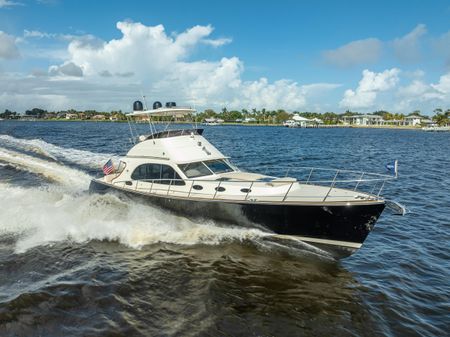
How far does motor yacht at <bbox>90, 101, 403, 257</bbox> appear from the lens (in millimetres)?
9859

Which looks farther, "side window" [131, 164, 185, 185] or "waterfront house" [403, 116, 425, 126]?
"waterfront house" [403, 116, 425, 126]

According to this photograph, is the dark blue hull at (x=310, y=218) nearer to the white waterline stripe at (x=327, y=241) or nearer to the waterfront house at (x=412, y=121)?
the white waterline stripe at (x=327, y=241)

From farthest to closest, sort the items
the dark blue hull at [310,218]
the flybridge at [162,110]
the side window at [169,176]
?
the flybridge at [162,110] → the side window at [169,176] → the dark blue hull at [310,218]

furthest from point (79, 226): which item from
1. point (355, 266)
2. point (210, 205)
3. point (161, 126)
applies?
point (355, 266)

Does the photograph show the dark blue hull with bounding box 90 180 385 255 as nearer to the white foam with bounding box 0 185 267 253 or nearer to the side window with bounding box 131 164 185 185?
the white foam with bounding box 0 185 267 253

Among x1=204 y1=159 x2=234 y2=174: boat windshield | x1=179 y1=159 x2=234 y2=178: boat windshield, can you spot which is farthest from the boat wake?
x1=204 y1=159 x2=234 y2=174: boat windshield

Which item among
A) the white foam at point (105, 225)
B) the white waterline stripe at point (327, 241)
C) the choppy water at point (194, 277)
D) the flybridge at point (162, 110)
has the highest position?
the flybridge at point (162, 110)

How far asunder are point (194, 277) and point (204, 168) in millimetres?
4557

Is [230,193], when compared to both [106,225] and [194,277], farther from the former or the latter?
[106,225]

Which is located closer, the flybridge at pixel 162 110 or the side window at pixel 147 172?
the side window at pixel 147 172

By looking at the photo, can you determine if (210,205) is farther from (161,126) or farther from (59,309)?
(161,126)

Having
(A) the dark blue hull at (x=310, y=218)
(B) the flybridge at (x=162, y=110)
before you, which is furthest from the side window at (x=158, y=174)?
(B) the flybridge at (x=162, y=110)

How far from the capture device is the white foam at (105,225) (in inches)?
453

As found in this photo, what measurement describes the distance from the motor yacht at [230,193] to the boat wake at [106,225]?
417mm
